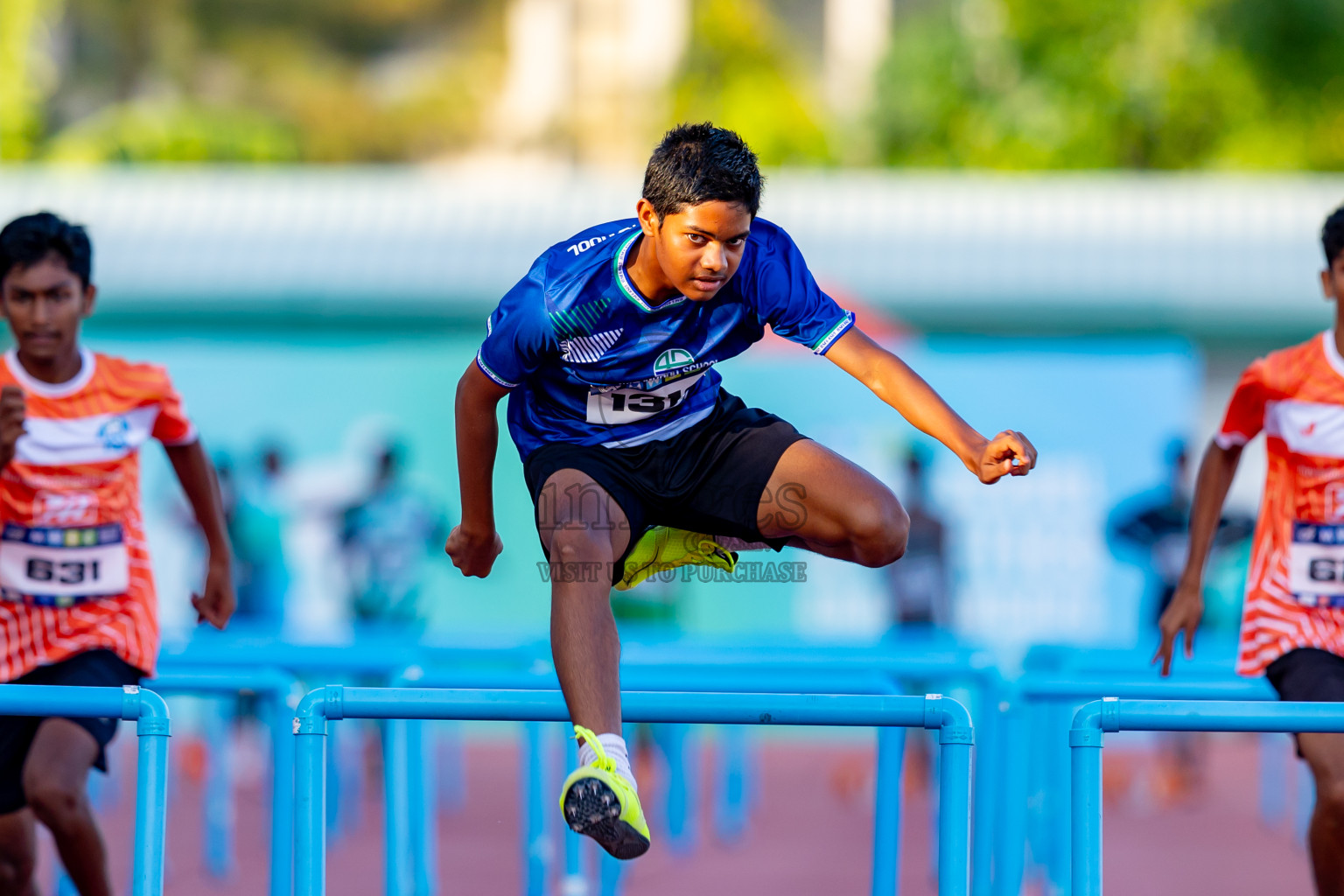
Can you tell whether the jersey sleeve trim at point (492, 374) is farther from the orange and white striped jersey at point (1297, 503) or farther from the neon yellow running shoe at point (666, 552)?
the orange and white striped jersey at point (1297, 503)

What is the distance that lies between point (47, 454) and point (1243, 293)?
8.96 metres

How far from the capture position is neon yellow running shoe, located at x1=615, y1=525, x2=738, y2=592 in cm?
359

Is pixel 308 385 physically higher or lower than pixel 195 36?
lower

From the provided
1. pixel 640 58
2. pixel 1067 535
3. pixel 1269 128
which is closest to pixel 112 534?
pixel 1067 535

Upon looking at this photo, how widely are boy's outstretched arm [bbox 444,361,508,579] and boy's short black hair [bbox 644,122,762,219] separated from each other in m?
0.54

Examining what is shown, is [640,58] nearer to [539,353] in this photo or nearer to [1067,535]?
[1067,535]

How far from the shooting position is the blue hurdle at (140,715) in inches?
129

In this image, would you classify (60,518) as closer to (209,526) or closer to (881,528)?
(209,526)

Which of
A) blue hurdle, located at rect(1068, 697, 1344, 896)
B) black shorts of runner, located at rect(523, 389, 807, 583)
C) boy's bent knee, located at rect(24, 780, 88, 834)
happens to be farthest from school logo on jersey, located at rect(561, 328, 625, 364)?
boy's bent knee, located at rect(24, 780, 88, 834)

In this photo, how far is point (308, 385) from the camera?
10828mm

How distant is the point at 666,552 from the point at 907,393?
736 mm

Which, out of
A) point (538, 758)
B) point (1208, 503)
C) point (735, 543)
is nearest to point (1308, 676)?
point (1208, 503)

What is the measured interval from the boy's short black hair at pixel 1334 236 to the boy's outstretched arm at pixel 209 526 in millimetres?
2991

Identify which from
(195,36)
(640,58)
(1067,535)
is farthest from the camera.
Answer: (640,58)
